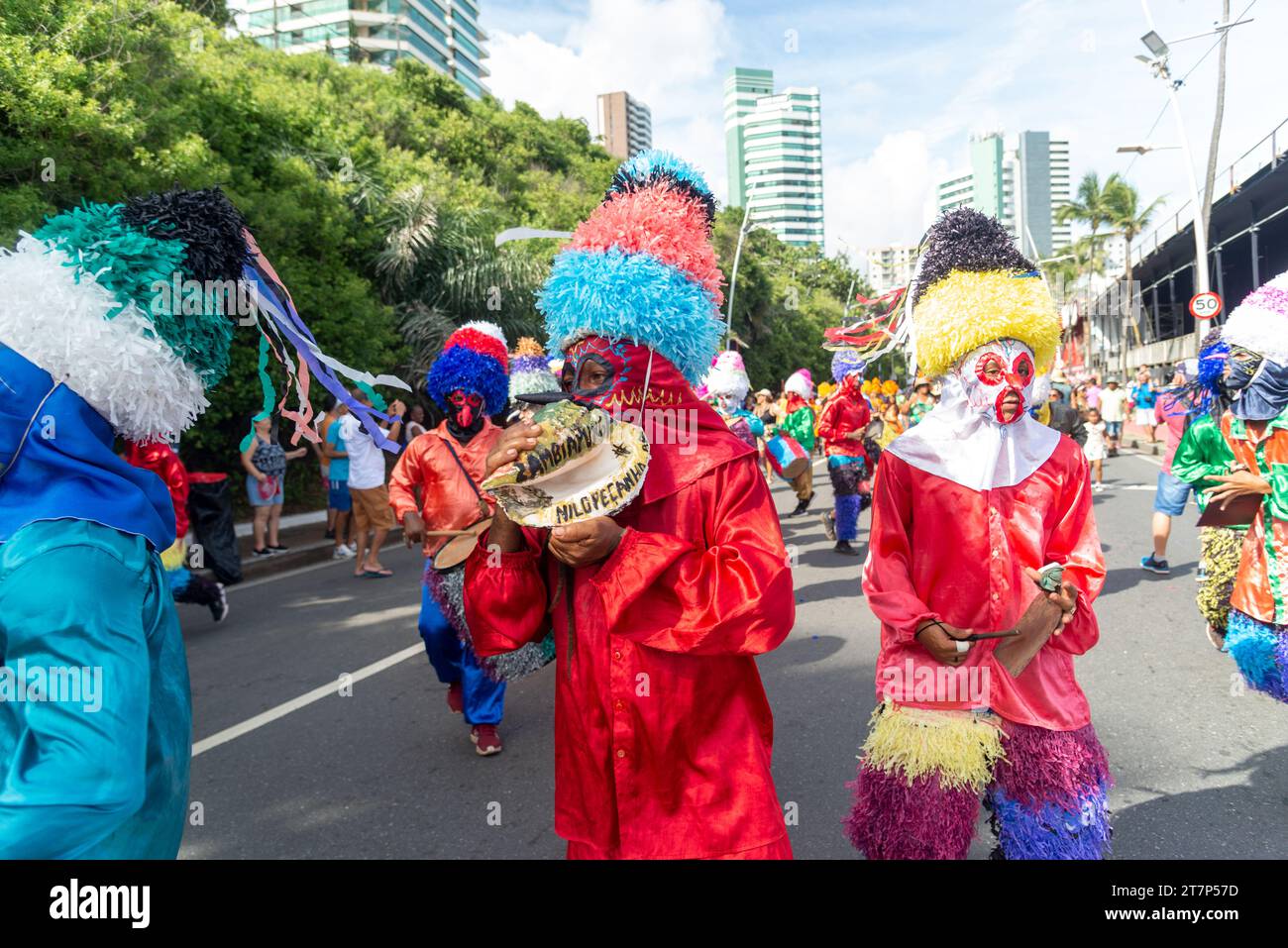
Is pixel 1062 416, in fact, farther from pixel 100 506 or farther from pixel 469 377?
pixel 100 506

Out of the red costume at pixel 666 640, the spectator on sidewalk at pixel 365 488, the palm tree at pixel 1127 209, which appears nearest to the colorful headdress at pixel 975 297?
the red costume at pixel 666 640

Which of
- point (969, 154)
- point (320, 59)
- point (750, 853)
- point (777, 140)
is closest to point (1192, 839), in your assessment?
point (750, 853)

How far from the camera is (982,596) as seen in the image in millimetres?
2527

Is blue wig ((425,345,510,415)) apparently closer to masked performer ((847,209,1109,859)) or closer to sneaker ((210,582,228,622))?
masked performer ((847,209,1109,859))

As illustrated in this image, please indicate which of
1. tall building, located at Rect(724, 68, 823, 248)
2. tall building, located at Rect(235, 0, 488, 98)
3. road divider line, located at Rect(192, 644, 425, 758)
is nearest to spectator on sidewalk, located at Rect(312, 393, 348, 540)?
road divider line, located at Rect(192, 644, 425, 758)

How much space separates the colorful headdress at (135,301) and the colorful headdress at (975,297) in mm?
1932

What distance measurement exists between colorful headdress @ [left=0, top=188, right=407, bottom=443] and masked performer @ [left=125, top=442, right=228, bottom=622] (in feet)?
13.0

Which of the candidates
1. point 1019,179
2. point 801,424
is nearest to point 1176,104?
point 801,424

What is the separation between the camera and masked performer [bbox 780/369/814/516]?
1038cm

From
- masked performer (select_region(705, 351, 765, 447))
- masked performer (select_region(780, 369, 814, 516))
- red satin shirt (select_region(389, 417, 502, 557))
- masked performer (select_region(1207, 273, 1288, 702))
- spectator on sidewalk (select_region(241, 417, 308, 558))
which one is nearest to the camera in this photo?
masked performer (select_region(1207, 273, 1288, 702))

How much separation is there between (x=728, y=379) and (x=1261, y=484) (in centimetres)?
579

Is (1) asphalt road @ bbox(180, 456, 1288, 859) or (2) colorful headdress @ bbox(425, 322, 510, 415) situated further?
(2) colorful headdress @ bbox(425, 322, 510, 415)

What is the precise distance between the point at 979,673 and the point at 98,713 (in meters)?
2.11

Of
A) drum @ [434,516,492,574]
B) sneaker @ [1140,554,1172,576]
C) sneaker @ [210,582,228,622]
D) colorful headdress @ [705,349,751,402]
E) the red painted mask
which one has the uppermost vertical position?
colorful headdress @ [705,349,751,402]
